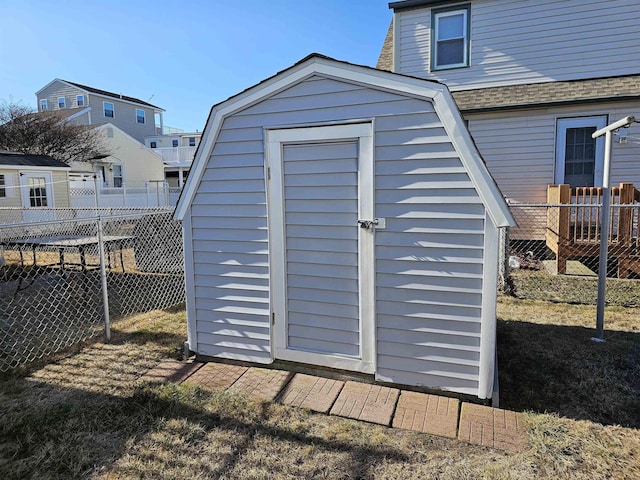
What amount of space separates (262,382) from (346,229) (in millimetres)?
1411

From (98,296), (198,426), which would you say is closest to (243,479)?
(198,426)

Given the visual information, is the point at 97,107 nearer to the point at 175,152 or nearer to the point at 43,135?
the point at 175,152

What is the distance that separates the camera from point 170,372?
11.3 ft

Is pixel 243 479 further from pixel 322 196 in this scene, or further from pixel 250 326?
pixel 322 196

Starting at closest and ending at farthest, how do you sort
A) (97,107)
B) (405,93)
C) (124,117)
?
(405,93)
(97,107)
(124,117)

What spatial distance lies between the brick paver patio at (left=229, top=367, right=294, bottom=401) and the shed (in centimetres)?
14

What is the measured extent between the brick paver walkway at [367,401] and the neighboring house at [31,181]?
13.4 m

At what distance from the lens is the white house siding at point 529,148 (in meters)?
8.41

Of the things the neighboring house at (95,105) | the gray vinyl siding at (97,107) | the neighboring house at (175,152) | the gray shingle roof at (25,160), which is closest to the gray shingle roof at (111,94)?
the neighboring house at (95,105)

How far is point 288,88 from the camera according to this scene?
3.14m

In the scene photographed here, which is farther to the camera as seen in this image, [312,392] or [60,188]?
[60,188]

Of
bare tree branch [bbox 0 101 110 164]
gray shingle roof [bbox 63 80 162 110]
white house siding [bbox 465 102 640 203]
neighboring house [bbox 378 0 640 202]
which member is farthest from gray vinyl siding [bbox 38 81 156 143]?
white house siding [bbox 465 102 640 203]

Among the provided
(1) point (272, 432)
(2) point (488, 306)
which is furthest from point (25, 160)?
(2) point (488, 306)

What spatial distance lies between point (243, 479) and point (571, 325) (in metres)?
4.02
